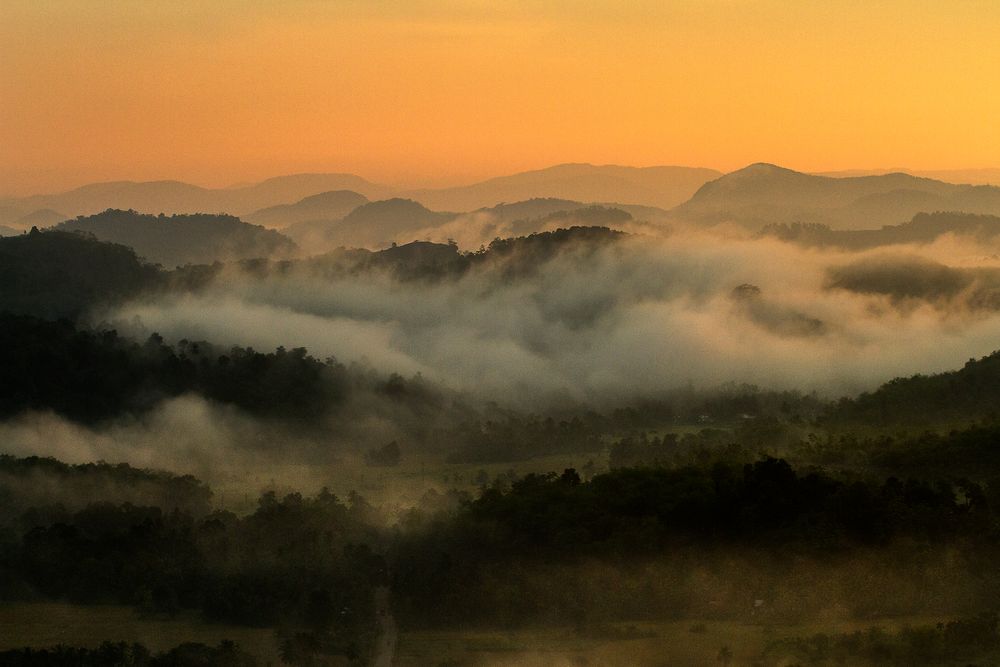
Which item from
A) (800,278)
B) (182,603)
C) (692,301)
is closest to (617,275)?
(692,301)

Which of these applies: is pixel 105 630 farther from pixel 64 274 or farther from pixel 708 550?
pixel 64 274

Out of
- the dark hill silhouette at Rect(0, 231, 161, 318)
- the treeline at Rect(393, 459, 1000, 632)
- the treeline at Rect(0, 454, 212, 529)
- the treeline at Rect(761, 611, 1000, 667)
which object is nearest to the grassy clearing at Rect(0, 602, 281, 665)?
the treeline at Rect(393, 459, 1000, 632)

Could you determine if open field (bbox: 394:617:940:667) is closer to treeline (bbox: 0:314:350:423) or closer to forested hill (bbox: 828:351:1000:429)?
forested hill (bbox: 828:351:1000:429)

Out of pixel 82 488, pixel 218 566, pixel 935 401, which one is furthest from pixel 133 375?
pixel 935 401

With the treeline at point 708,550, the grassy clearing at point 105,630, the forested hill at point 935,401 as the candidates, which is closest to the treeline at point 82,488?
the grassy clearing at point 105,630

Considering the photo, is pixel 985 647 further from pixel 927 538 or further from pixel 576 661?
pixel 576 661

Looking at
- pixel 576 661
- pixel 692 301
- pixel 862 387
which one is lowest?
pixel 576 661

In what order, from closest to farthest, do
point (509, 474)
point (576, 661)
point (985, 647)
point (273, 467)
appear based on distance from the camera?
point (985, 647) → point (576, 661) → point (509, 474) → point (273, 467)
